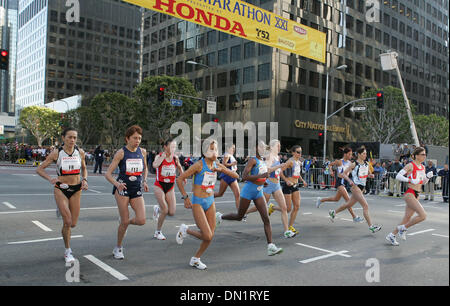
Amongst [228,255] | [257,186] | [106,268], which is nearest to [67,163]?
[106,268]

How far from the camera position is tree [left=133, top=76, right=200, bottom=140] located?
42.2 metres

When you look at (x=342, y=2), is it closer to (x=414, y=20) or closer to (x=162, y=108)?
(x=414, y=20)

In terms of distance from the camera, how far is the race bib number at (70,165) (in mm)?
5734

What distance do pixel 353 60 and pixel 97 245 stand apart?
5310 centimetres

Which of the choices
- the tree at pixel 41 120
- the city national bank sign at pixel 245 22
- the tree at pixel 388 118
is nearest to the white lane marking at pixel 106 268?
the city national bank sign at pixel 245 22

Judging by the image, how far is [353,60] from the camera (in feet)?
176

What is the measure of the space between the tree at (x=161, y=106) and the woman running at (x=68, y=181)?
36539mm

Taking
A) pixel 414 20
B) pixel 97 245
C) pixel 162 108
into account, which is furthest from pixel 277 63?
pixel 97 245

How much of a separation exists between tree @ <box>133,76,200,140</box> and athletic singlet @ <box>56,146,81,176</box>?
36.5 m

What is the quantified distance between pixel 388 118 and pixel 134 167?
47013mm

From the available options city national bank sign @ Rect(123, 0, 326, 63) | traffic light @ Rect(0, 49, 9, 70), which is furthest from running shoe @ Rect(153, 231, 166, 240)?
traffic light @ Rect(0, 49, 9, 70)

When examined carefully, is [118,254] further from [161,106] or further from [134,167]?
[161,106]

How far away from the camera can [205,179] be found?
17.8ft

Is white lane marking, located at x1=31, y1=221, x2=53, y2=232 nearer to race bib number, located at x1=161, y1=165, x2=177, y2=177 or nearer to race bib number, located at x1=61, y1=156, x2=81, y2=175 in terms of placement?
race bib number, located at x1=161, y1=165, x2=177, y2=177
